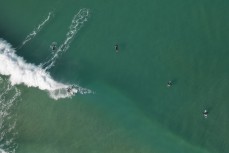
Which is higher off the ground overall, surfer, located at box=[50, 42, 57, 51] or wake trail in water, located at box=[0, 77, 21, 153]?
surfer, located at box=[50, 42, 57, 51]

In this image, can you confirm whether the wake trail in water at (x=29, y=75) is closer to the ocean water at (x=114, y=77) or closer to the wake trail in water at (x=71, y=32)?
the ocean water at (x=114, y=77)

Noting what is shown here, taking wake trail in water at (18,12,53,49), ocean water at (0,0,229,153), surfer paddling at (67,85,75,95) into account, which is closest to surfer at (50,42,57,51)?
ocean water at (0,0,229,153)

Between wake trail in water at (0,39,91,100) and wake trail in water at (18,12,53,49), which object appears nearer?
wake trail in water at (0,39,91,100)

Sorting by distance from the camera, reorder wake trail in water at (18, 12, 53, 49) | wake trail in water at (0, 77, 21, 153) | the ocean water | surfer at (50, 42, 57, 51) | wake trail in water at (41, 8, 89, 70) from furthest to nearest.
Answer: wake trail in water at (18, 12, 53, 49) → surfer at (50, 42, 57, 51) → wake trail in water at (41, 8, 89, 70) → wake trail in water at (0, 77, 21, 153) → the ocean water

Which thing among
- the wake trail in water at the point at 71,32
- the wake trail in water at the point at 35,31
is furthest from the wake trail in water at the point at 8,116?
the wake trail in water at the point at 35,31

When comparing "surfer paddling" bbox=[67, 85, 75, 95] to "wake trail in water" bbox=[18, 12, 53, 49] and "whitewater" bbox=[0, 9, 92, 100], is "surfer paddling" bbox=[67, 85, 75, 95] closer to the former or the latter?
"whitewater" bbox=[0, 9, 92, 100]

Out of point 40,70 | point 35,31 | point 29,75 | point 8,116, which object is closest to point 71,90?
point 40,70
